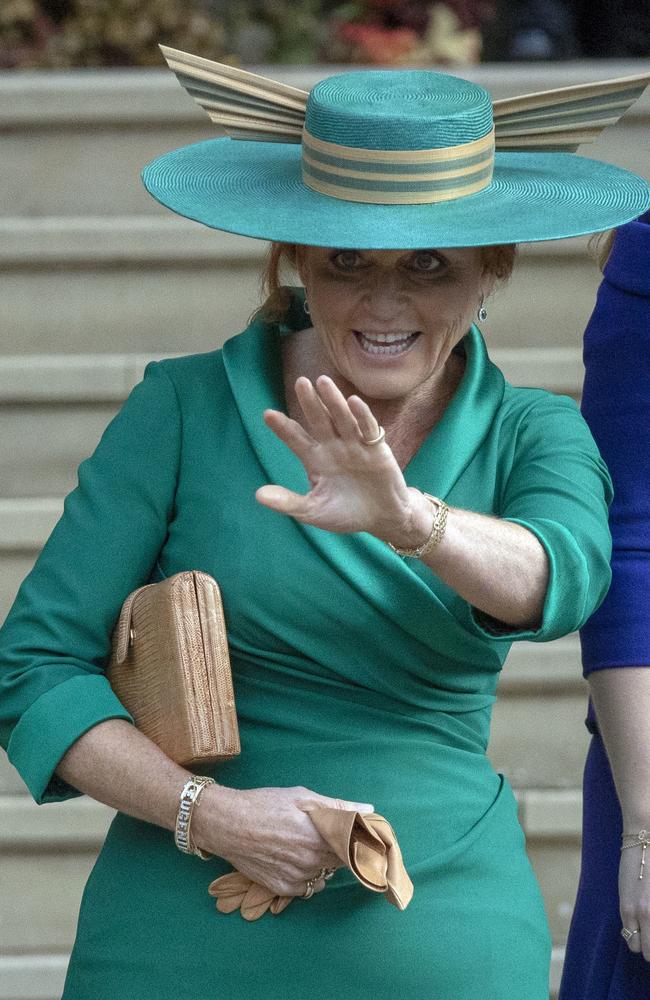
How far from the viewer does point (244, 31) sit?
14.9 ft

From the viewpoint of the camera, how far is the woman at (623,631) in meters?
1.99

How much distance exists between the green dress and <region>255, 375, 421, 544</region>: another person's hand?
222mm

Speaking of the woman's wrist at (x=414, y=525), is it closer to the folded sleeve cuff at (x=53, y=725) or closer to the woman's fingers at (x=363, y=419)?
the woman's fingers at (x=363, y=419)

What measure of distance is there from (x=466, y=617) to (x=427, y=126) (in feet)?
1.85

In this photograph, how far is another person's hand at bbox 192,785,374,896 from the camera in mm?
1798

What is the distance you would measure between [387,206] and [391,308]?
12cm

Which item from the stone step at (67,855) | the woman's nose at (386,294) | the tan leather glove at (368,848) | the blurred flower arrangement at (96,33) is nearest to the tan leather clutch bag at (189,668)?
the tan leather glove at (368,848)

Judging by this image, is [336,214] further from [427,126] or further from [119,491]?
[119,491]

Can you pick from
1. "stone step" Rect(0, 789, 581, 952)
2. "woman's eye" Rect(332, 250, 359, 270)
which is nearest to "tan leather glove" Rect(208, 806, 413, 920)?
"woman's eye" Rect(332, 250, 359, 270)

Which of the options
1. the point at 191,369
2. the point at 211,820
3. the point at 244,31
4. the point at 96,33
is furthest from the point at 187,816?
the point at 244,31

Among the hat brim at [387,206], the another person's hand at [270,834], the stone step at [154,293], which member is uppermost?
the hat brim at [387,206]

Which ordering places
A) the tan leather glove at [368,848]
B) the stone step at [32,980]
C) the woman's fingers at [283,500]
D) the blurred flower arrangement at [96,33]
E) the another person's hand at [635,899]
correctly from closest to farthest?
1. the woman's fingers at [283,500]
2. the tan leather glove at [368,848]
3. the another person's hand at [635,899]
4. the stone step at [32,980]
5. the blurred flower arrangement at [96,33]

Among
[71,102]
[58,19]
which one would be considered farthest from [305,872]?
[58,19]

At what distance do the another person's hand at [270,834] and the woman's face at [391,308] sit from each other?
490 mm
